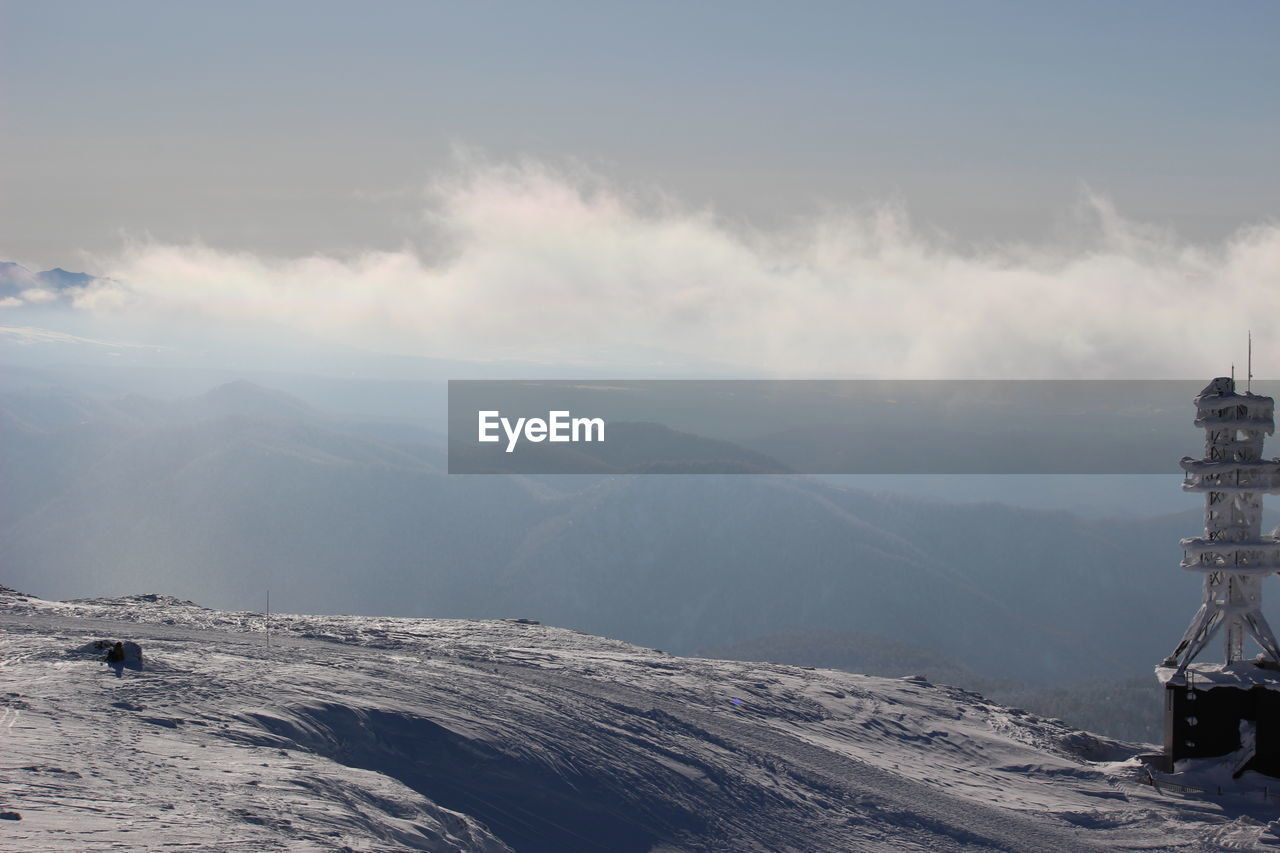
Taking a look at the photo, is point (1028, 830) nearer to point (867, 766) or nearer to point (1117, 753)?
point (867, 766)

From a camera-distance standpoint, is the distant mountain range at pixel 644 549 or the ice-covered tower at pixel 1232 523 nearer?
the ice-covered tower at pixel 1232 523

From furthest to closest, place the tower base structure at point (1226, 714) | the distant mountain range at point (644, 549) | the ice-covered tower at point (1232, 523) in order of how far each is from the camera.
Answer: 1. the distant mountain range at point (644, 549)
2. the ice-covered tower at point (1232, 523)
3. the tower base structure at point (1226, 714)

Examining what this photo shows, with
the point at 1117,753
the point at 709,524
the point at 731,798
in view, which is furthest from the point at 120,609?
the point at 709,524

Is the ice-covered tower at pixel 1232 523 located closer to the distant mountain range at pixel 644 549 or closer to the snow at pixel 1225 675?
the snow at pixel 1225 675

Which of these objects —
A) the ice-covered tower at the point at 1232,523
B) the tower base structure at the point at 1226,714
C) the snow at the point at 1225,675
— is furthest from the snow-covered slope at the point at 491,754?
the ice-covered tower at the point at 1232,523

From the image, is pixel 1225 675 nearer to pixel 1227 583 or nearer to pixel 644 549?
pixel 1227 583

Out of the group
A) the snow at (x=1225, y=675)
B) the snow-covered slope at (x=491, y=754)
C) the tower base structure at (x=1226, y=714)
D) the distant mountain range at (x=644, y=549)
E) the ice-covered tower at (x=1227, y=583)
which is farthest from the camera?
the distant mountain range at (x=644, y=549)

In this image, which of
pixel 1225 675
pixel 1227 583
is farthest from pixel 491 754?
pixel 1227 583

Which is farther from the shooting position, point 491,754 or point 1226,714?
point 1226,714
